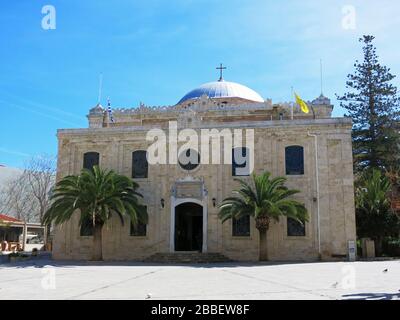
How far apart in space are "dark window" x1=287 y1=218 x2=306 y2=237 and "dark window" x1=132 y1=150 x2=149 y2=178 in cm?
772

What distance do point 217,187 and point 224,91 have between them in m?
11.0

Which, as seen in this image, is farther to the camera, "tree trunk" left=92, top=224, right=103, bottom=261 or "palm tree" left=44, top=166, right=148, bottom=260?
"tree trunk" left=92, top=224, right=103, bottom=261

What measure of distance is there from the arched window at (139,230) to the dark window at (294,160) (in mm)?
7695

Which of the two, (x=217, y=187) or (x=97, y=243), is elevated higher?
(x=217, y=187)

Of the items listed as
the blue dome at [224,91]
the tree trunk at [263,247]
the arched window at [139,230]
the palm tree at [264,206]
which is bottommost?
the tree trunk at [263,247]

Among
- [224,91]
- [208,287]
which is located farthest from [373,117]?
[208,287]

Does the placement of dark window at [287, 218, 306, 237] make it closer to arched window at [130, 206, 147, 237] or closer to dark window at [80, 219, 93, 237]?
arched window at [130, 206, 147, 237]

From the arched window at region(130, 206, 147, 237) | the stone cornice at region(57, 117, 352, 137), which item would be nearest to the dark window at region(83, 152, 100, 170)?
the stone cornice at region(57, 117, 352, 137)

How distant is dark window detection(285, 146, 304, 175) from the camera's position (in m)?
22.7

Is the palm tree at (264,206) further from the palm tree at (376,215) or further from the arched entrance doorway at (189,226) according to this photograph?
the palm tree at (376,215)

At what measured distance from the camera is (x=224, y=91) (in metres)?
32.1

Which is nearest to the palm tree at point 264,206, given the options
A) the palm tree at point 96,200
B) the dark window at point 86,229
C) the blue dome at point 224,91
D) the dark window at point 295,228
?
the dark window at point 295,228

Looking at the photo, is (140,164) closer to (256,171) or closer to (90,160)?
(90,160)

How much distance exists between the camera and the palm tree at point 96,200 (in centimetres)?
2098
